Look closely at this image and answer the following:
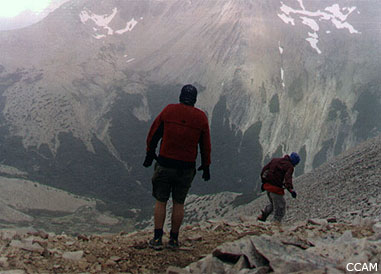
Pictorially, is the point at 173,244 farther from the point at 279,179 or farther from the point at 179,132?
the point at 279,179

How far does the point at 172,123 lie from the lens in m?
7.63

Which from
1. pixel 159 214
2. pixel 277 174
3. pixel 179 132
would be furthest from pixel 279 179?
pixel 179 132

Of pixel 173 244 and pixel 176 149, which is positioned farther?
pixel 173 244

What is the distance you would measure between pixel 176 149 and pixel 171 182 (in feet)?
2.48

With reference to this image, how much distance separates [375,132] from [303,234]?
188m

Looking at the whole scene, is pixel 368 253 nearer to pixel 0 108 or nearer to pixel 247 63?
pixel 247 63

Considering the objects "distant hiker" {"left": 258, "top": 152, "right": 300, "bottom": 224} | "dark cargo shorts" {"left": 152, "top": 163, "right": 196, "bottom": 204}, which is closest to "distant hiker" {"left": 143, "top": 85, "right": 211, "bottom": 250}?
"dark cargo shorts" {"left": 152, "top": 163, "right": 196, "bottom": 204}

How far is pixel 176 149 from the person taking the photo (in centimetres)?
767

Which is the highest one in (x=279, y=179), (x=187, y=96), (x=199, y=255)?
(x=187, y=96)

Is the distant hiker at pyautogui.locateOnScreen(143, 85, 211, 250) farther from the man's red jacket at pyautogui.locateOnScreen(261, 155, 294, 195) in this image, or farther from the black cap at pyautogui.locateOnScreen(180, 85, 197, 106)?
the man's red jacket at pyautogui.locateOnScreen(261, 155, 294, 195)

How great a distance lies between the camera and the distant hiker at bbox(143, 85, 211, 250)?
7.64m

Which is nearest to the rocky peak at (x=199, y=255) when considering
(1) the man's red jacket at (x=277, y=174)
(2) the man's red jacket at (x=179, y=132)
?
(2) the man's red jacket at (x=179, y=132)

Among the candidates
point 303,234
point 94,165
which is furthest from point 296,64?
point 303,234

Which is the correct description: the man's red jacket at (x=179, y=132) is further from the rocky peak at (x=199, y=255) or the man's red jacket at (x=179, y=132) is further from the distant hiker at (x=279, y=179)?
the distant hiker at (x=279, y=179)
